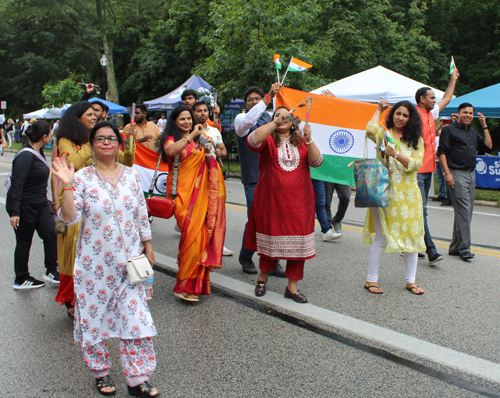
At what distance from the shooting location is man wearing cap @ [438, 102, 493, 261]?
6.38 meters

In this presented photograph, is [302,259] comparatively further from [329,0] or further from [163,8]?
[163,8]

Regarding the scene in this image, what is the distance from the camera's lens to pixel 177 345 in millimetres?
3768

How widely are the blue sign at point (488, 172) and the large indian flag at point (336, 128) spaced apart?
723 cm

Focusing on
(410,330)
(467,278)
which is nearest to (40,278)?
(410,330)

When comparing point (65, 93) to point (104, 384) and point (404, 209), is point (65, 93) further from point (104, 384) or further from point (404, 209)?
point (104, 384)

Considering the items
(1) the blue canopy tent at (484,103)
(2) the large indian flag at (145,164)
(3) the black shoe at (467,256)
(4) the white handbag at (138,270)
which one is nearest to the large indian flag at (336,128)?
(3) the black shoe at (467,256)

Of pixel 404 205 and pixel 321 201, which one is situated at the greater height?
pixel 404 205

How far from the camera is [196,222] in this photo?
4.64 meters

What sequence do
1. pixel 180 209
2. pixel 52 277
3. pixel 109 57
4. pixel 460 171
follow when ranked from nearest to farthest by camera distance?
pixel 180 209, pixel 52 277, pixel 460 171, pixel 109 57

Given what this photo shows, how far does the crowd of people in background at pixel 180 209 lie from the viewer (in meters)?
3.06

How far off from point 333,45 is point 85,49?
82.5 feet

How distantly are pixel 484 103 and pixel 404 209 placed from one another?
35.2 feet

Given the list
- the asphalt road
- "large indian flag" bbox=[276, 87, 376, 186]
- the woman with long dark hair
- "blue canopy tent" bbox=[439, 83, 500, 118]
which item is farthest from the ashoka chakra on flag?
"blue canopy tent" bbox=[439, 83, 500, 118]

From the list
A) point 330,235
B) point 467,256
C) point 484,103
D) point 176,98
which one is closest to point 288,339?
point 467,256
